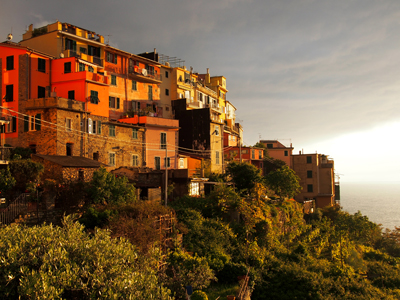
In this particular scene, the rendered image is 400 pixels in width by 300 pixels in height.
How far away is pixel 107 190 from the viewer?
21953mm

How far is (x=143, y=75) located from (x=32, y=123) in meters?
16.1

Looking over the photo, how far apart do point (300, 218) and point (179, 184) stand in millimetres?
16132

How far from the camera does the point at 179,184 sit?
31.5 meters

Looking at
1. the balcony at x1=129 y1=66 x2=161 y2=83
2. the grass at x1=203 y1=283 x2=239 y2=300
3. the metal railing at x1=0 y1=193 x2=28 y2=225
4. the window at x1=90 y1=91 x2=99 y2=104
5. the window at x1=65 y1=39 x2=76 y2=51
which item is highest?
the window at x1=65 y1=39 x2=76 y2=51

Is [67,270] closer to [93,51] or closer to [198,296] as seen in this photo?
[198,296]

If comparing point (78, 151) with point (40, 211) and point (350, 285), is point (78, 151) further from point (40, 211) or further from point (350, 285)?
point (350, 285)

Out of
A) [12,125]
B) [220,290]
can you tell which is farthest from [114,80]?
[220,290]

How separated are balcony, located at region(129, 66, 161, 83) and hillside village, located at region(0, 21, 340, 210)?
4.8 inches

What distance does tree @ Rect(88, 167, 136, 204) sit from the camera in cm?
2162

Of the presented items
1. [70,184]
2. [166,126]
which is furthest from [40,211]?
[166,126]

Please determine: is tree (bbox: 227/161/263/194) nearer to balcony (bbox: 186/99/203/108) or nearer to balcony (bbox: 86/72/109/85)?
balcony (bbox: 86/72/109/85)

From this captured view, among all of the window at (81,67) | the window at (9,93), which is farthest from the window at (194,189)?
Answer: the window at (9,93)

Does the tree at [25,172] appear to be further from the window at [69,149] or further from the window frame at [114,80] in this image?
the window frame at [114,80]

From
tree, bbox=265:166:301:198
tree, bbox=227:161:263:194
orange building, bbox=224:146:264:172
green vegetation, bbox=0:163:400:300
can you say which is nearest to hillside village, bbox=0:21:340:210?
tree, bbox=227:161:263:194
